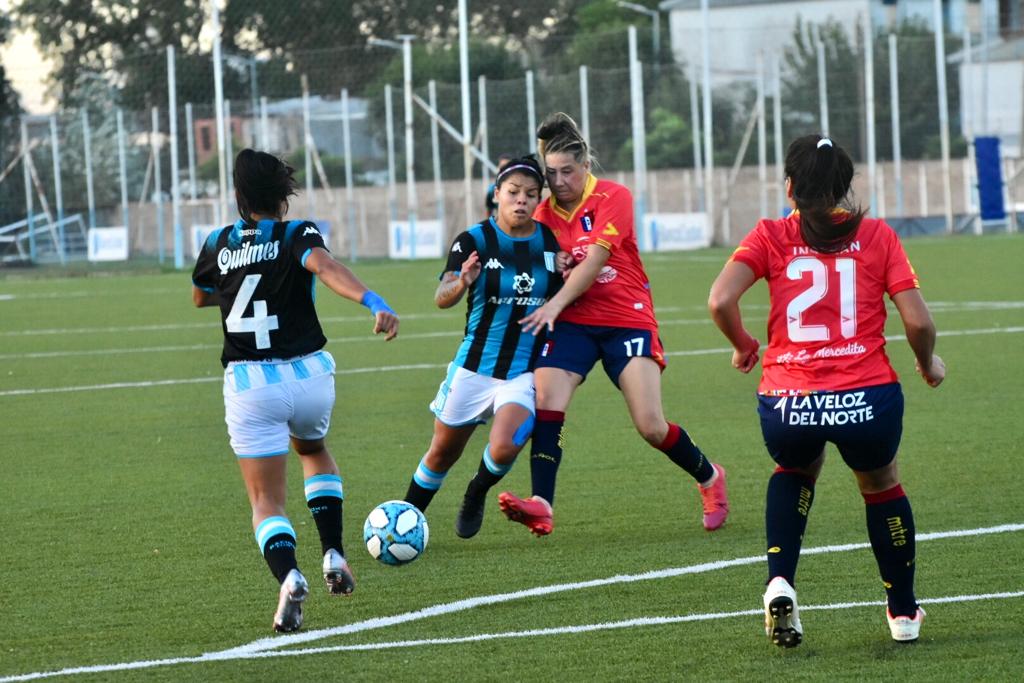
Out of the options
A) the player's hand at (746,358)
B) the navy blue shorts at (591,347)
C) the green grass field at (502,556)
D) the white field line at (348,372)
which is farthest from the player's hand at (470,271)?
the white field line at (348,372)

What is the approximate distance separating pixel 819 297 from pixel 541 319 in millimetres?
1877

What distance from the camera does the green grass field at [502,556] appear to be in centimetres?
547

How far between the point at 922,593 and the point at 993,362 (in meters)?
8.62

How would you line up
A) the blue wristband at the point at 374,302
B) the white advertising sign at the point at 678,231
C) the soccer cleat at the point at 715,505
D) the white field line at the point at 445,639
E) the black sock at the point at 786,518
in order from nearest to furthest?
the black sock at the point at 786,518, the white field line at the point at 445,639, the blue wristband at the point at 374,302, the soccer cleat at the point at 715,505, the white advertising sign at the point at 678,231

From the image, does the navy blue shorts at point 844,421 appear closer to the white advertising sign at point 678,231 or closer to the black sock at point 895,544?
the black sock at point 895,544

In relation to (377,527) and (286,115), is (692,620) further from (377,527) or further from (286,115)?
(286,115)

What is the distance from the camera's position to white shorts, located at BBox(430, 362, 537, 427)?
24.1 ft

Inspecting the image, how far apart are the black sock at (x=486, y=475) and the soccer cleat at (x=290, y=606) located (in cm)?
175

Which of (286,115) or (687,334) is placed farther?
(286,115)

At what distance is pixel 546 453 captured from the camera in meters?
7.43

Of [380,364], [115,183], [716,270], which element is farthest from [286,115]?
[380,364]

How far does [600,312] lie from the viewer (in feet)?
25.0

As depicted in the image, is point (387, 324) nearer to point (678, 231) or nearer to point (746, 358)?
point (746, 358)

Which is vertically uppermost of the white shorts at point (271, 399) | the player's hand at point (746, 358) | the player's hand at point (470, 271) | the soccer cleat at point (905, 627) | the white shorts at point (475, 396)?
the player's hand at point (470, 271)
